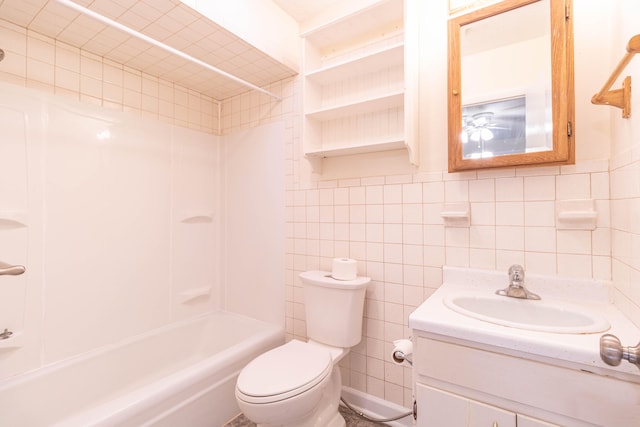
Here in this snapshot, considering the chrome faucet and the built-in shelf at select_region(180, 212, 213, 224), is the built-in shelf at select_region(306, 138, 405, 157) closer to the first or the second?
the chrome faucet

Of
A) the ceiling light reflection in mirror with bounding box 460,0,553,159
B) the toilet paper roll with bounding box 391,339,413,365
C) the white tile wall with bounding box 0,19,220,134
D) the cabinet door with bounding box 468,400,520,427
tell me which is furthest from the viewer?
the white tile wall with bounding box 0,19,220,134

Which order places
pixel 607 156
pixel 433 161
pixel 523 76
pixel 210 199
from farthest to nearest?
pixel 210 199 → pixel 433 161 → pixel 523 76 → pixel 607 156

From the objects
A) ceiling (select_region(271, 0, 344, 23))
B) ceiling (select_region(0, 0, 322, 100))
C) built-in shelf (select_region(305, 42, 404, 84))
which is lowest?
built-in shelf (select_region(305, 42, 404, 84))

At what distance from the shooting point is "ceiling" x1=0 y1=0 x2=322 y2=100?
135cm

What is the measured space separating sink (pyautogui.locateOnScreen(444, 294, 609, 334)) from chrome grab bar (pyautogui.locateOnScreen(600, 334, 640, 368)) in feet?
0.84

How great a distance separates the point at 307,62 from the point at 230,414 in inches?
81.1

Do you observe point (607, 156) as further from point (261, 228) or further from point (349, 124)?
point (261, 228)

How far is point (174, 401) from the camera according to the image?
1.29 metres

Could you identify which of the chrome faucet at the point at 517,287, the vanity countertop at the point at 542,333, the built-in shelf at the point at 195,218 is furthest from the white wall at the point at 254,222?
the chrome faucet at the point at 517,287

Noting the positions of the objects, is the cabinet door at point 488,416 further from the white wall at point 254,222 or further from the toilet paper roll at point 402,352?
the white wall at point 254,222

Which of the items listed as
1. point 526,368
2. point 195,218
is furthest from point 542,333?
point 195,218

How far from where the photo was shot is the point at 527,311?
1105mm

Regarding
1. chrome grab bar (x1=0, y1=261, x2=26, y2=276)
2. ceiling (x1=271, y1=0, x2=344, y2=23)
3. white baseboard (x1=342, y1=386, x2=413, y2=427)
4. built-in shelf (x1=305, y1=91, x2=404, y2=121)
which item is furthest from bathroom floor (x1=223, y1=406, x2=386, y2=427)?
ceiling (x1=271, y1=0, x2=344, y2=23)

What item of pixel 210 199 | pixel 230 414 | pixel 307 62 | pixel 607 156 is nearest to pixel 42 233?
pixel 210 199
